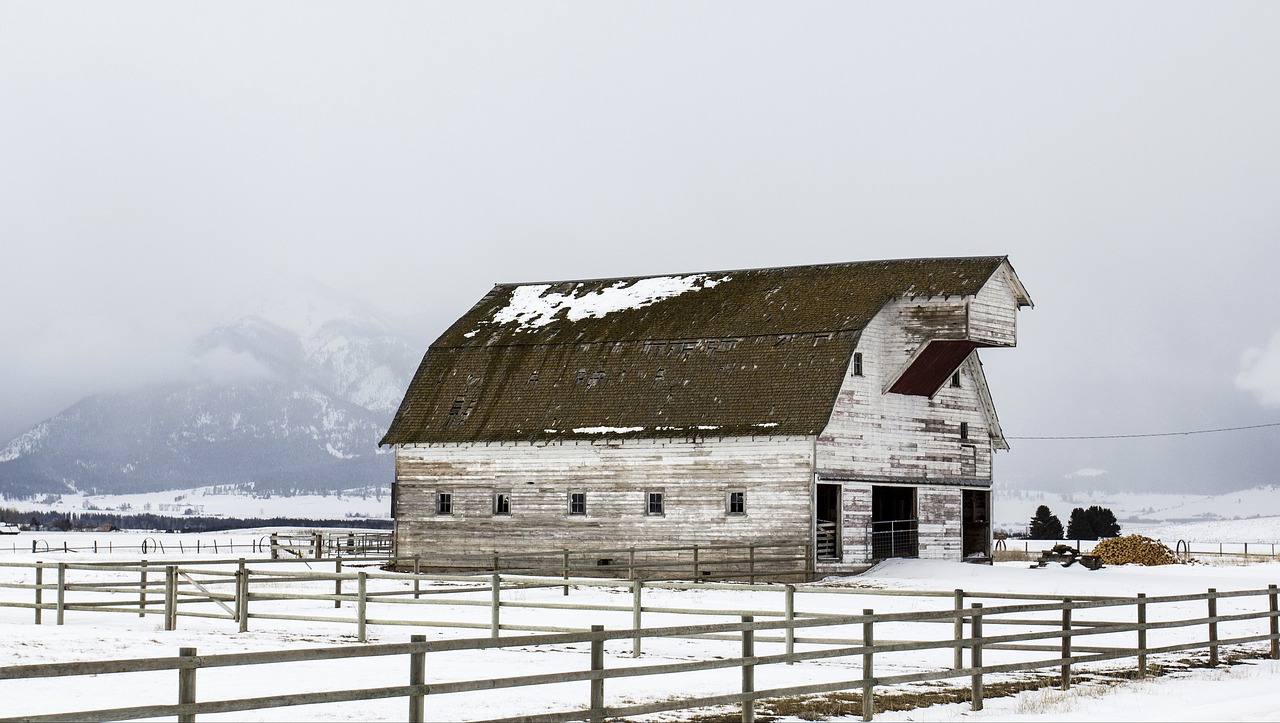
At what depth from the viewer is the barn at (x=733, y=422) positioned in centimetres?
4678

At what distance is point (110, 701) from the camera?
19.9m

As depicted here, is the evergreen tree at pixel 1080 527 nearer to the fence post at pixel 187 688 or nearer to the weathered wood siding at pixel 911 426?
the weathered wood siding at pixel 911 426

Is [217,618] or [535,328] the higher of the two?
[535,328]

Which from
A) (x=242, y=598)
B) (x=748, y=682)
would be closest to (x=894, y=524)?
(x=242, y=598)

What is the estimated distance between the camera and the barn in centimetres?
4678

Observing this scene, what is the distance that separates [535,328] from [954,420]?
44.7 ft

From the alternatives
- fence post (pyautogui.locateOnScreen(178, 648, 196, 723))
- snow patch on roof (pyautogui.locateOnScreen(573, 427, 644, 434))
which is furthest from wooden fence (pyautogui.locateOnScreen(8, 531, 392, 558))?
fence post (pyautogui.locateOnScreen(178, 648, 196, 723))

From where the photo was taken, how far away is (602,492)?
4925cm

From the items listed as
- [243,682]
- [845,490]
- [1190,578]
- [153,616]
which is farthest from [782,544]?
[243,682]

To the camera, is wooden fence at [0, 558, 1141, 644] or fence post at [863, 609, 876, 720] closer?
fence post at [863, 609, 876, 720]

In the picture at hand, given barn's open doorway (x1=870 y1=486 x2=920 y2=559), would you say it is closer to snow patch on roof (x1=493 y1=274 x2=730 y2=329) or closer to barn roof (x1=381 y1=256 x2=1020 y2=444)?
barn roof (x1=381 y1=256 x2=1020 y2=444)

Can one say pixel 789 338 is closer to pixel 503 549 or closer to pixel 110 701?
pixel 503 549

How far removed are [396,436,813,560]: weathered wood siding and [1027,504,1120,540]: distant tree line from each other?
4323 centimetres

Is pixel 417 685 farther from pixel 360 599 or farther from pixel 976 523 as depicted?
pixel 976 523
